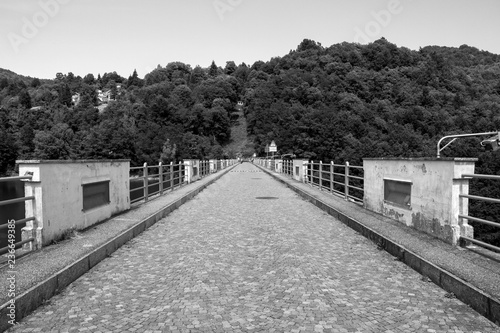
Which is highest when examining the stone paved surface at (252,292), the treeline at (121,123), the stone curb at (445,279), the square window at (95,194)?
the treeline at (121,123)

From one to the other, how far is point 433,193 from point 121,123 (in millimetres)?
135510

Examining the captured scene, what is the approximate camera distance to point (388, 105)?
92.8 meters

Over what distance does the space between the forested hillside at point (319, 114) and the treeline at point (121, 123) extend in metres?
0.45

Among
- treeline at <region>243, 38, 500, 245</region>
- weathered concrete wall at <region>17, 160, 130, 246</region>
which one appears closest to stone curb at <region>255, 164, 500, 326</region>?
weathered concrete wall at <region>17, 160, 130, 246</region>

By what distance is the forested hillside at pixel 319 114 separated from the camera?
242ft

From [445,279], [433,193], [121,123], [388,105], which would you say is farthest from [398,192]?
[121,123]

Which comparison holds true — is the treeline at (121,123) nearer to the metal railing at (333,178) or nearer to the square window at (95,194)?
the metal railing at (333,178)

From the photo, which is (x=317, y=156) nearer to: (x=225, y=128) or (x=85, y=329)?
(x=85, y=329)

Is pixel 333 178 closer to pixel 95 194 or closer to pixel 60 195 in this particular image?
pixel 95 194

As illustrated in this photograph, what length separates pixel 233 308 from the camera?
399cm

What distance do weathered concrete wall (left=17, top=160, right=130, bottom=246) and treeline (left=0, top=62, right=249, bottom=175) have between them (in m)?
91.8

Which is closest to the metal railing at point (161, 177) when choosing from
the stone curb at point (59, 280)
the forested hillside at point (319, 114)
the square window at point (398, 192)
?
the stone curb at point (59, 280)

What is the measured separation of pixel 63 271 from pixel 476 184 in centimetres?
4102

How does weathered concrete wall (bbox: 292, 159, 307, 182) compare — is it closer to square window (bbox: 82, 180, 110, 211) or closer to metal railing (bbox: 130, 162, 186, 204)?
metal railing (bbox: 130, 162, 186, 204)
